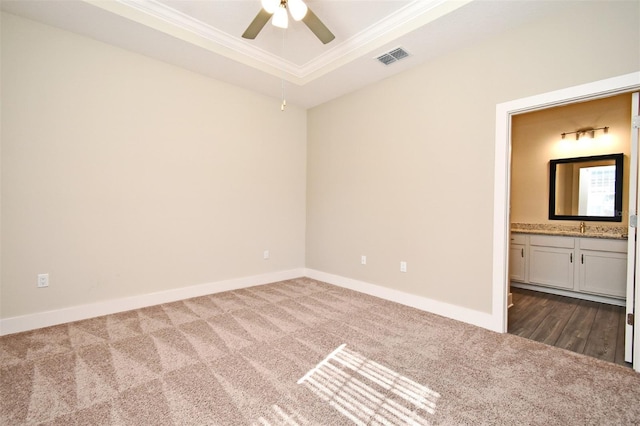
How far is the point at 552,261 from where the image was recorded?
406 centimetres

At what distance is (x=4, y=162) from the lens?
2.55 m

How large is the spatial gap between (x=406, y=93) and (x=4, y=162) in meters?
4.08

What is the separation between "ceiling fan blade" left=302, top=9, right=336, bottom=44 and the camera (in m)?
2.38

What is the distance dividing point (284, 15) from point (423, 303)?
3204mm

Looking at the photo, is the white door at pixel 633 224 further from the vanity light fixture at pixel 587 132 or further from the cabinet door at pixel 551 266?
the vanity light fixture at pixel 587 132

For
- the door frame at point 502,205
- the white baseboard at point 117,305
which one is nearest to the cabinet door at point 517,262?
the door frame at point 502,205

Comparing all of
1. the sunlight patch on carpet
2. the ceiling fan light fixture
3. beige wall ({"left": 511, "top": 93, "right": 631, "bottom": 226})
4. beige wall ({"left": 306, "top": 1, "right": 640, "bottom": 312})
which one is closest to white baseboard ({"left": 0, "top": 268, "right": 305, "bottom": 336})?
beige wall ({"left": 306, "top": 1, "right": 640, "bottom": 312})

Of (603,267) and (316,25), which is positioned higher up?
(316,25)

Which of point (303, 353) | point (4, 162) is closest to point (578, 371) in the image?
point (303, 353)

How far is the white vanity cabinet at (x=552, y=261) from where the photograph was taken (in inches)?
154

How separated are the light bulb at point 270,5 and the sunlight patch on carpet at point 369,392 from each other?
110 inches

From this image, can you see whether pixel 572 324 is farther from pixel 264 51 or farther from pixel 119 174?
pixel 119 174

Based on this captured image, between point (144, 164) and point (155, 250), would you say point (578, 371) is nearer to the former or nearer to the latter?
point (155, 250)

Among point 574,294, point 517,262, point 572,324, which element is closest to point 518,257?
point 517,262
